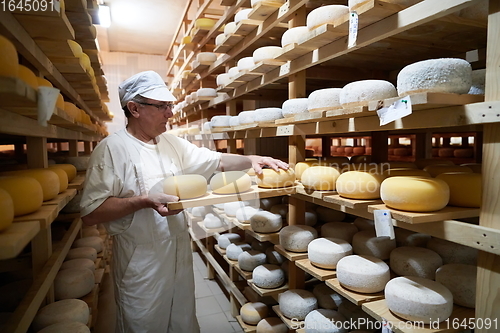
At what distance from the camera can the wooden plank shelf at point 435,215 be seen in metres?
1.10

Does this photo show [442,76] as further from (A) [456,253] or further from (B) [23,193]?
(B) [23,193]

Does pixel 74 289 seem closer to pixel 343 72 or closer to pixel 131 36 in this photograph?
pixel 343 72

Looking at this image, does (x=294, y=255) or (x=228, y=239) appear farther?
(x=228, y=239)

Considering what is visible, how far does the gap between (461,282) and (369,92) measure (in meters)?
0.87

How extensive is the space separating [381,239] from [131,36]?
6.08m

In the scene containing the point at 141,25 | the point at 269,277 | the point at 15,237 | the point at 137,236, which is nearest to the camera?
the point at 15,237

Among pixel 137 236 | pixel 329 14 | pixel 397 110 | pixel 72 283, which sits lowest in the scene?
pixel 72 283

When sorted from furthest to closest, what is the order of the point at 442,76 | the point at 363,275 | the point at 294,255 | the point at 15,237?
the point at 294,255, the point at 363,275, the point at 442,76, the point at 15,237

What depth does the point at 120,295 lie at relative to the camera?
1.66 metres

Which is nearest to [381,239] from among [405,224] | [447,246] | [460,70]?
[447,246]

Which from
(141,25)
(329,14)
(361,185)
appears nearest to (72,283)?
(361,185)

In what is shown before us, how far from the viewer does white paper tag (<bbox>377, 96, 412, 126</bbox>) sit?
3.38 feet

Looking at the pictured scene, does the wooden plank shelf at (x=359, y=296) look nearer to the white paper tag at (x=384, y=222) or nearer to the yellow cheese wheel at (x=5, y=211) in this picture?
the white paper tag at (x=384, y=222)

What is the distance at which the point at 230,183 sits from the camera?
1702mm
